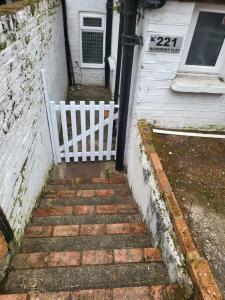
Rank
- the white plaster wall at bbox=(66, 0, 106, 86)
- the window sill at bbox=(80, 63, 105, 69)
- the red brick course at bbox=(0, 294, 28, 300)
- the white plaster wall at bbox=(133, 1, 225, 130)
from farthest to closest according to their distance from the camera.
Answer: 1. the window sill at bbox=(80, 63, 105, 69)
2. the white plaster wall at bbox=(66, 0, 106, 86)
3. the white plaster wall at bbox=(133, 1, 225, 130)
4. the red brick course at bbox=(0, 294, 28, 300)

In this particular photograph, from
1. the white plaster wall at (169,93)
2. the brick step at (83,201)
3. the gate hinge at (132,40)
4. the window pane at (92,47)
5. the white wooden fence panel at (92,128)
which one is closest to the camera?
the white plaster wall at (169,93)

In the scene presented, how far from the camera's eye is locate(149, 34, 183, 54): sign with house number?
2.76 metres

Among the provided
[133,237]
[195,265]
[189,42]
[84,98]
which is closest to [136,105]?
[189,42]

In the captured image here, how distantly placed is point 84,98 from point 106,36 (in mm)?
1992

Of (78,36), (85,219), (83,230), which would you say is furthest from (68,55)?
(83,230)

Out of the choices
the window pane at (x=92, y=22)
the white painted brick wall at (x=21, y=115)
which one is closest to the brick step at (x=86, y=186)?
the white painted brick wall at (x=21, y=115)

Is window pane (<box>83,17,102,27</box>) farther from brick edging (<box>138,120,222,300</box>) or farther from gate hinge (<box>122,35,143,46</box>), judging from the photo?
brick edging (<box>138,120,222,300</box>)

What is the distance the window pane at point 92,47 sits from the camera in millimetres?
7223

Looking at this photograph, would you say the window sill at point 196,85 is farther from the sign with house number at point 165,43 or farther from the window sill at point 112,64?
the window sill at point 112,64

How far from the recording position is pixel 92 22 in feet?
23.1

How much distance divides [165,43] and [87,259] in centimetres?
258

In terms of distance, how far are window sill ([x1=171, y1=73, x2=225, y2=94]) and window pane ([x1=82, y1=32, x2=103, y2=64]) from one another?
16.2 feet

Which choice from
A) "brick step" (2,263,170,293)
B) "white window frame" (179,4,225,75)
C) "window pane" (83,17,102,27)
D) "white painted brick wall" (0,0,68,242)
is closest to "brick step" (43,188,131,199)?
"white painted brick wall" (0,0,68,242)

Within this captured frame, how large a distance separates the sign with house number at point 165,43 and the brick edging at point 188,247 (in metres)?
1.35
